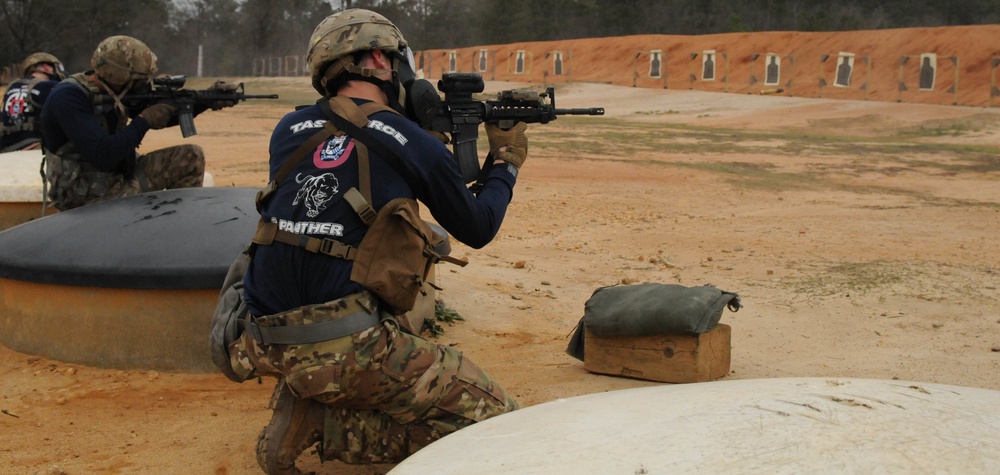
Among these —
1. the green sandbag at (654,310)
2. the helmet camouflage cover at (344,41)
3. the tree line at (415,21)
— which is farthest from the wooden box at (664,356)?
the tree line at (415,21)

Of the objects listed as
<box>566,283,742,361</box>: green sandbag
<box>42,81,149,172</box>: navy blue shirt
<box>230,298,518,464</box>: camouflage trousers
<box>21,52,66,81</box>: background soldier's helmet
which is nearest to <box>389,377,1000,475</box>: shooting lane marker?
<box>230,298,518,464</box>: camouflage trousers

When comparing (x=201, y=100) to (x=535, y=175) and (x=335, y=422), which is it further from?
(x=535, y=175)

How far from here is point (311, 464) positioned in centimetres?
392

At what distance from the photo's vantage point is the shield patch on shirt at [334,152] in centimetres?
322

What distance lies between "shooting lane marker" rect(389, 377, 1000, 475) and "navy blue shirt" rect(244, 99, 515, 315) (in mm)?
651

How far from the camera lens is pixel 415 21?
6850 cm

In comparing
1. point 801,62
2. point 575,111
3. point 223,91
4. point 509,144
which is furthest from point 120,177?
point 801,62

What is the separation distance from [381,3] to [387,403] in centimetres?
6827

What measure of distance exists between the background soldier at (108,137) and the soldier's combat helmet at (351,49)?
296 centimetres

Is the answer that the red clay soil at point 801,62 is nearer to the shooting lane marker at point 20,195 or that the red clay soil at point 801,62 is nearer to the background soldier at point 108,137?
the shooting lane marker at point 20,195

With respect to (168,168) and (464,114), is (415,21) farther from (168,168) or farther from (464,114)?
(464,114)

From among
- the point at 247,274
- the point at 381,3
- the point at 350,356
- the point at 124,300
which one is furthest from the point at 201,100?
the point at 381,3

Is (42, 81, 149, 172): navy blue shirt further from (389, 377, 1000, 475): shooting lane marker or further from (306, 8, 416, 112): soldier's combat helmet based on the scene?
(389, 377, 1000, 475): shooting lane marker

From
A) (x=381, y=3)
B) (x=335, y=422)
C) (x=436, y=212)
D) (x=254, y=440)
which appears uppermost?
(x=381, y=3)
